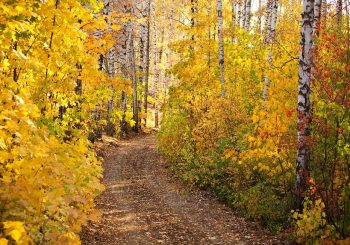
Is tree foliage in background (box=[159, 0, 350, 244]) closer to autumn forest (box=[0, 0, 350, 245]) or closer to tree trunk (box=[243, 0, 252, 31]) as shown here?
autumn forest (box=[0, 0, 350, 245])

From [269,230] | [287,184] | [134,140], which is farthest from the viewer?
[134,140]

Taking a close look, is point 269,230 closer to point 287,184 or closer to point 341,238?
point 287,184

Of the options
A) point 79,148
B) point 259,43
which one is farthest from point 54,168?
point 259,43

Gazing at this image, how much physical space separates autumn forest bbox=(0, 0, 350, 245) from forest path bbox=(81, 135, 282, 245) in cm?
4

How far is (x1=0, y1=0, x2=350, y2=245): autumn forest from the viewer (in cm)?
508

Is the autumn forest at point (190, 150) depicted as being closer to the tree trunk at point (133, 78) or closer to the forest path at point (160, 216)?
the forest path at point (160, 216)

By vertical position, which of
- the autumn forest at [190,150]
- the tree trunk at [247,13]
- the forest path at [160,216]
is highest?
the tree trunk at [247,13]

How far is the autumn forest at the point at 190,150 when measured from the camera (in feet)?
16.7

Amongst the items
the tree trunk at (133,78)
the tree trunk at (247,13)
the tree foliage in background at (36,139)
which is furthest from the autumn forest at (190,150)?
the tree trunk at (133,78)

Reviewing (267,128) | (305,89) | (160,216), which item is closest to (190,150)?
(160,216)

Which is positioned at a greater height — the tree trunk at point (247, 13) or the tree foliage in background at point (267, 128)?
the tree trunk at point (247, 13)

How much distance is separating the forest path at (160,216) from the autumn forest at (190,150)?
4 centimetres

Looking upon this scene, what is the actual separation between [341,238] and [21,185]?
5.40 metres

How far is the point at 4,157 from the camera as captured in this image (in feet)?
15.8
